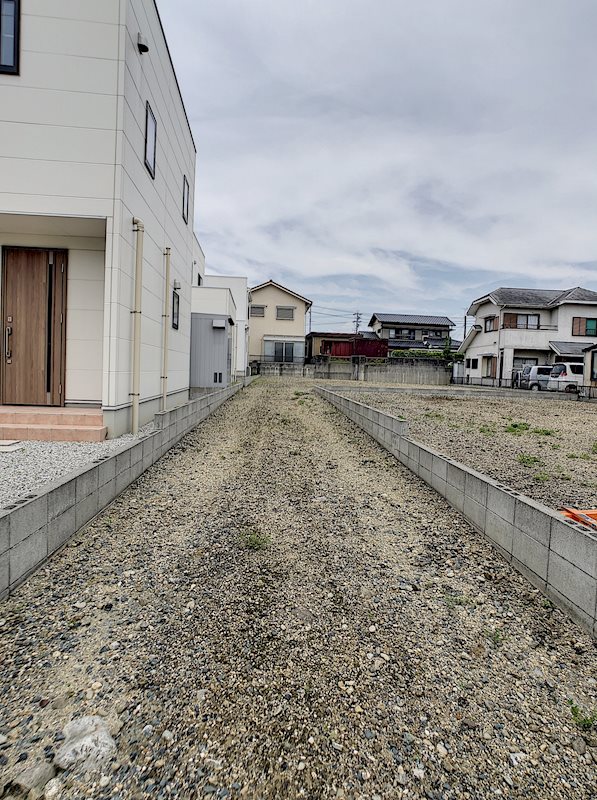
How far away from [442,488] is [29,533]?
3197 mm

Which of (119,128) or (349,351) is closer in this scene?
(119,128)

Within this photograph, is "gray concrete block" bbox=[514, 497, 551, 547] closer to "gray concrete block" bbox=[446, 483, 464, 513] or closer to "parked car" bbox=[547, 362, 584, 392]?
"gray concrete block" bbox=[446, 483, 464, 513]

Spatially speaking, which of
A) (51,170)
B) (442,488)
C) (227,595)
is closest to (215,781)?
(227,595)

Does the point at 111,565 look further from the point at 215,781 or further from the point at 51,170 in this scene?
the point at 51,170

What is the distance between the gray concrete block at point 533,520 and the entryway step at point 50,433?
161 inches

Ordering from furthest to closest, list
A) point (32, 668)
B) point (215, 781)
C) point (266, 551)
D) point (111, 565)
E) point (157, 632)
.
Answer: point (266, 551) < point (111, 565) < point (157, 632) < point (32, 668) < point (215, 781)

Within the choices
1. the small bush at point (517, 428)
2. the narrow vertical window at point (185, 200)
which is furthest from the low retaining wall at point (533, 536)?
the narrow vertical window at point (185, 200)

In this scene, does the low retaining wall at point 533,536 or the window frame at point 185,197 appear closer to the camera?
the low retaining wall at point 533,536

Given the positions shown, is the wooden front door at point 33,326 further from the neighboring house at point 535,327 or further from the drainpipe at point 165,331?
the neighboring house at point 535,327

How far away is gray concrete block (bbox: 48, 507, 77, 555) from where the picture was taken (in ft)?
8.77

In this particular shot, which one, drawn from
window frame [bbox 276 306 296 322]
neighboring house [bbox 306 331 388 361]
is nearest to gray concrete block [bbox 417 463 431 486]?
neighboring house [bbox 306 331 388 361]

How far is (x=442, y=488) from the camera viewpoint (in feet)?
13.5

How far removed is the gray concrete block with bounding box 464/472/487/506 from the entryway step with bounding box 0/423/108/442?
371 cm

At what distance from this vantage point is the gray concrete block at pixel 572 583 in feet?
6.91
